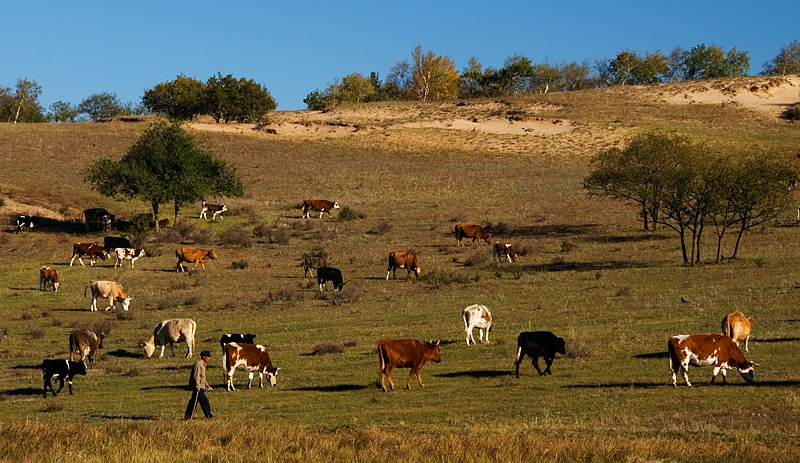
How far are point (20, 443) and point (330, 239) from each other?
39.9 metres

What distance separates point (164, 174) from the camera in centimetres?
5738

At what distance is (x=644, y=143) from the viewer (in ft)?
178

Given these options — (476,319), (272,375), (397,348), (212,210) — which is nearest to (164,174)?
(212,210)

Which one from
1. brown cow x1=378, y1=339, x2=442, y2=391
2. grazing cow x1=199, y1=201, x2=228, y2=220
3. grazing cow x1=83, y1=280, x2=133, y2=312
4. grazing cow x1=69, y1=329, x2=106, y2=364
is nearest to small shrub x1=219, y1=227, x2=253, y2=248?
grazing cow x1=199, y1=201, x2=228, y2=220

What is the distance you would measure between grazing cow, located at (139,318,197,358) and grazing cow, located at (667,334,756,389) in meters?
13.5

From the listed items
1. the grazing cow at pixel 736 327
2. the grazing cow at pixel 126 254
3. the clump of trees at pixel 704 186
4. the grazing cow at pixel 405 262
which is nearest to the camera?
the grazing cow at pixel 736 327

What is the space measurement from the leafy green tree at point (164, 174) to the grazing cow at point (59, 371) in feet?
117

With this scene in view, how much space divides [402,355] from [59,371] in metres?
7.74

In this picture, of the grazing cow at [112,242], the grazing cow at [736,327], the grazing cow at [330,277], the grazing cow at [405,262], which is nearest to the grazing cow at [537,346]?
the grazing cow at [736,327]

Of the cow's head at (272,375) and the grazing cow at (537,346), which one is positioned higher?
the grazing cow at (537,346)

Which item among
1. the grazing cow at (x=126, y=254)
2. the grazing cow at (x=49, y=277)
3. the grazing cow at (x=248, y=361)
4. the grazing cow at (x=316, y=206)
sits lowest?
the grazing cow at (x=49, y=277)

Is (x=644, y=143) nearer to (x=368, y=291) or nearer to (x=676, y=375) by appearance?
(x=368, y=291)

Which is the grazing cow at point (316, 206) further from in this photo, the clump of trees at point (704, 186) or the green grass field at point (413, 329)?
the clump of trees at point (704, 186)

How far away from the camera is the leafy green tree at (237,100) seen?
112 metres
